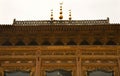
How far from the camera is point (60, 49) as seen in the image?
1520 cm

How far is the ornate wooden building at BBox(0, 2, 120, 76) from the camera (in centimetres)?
1484

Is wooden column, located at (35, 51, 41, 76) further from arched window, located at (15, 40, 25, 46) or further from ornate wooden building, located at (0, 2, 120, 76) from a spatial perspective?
arched window, located at (15, 40, 25, 46)

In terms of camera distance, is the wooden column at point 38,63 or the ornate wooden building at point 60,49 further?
the ornate wooden building at point 60,49

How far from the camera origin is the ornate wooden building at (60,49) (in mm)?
14844

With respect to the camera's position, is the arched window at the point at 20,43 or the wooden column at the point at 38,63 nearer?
the wooden column at the point at 38,63

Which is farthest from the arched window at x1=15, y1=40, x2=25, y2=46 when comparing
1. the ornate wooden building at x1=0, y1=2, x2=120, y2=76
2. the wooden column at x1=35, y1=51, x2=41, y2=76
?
the wooden column at x1=35, y1=51, x2=41, y2=76

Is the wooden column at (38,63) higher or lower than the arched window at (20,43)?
lower

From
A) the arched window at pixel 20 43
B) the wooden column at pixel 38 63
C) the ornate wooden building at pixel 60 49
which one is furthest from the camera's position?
the arched window at pixel 20 43

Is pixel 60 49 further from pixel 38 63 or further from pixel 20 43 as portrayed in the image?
pixel 20 43

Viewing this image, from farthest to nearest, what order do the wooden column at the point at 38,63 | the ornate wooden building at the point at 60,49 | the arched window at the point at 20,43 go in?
the arched window at the point at 20,43 < the ornate wooden building at the point at 60,49 < the wooden column at the point at 38,63

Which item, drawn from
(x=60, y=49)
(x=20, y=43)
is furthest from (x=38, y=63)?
(x=20, y=43)

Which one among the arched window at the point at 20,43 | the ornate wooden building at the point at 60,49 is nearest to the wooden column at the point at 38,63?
the ornate wooden building at the point at 60,49

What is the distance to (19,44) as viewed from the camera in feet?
50.8

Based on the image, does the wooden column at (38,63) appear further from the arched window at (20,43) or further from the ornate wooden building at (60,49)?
the arched window at (20,43)
